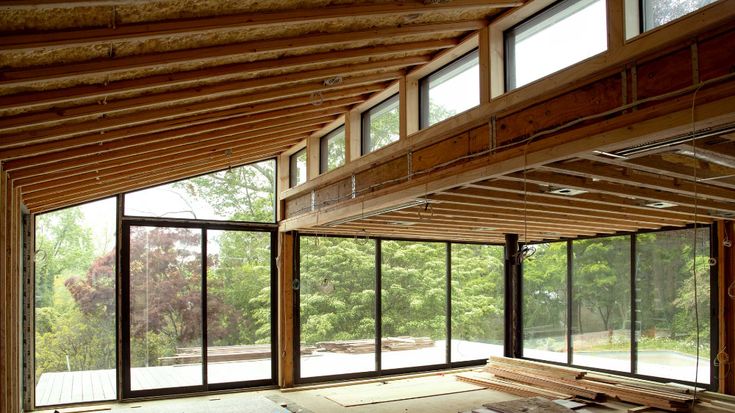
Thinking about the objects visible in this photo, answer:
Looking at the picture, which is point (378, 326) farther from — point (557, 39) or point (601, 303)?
point (557, 39)

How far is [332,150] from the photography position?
8945 millimetres

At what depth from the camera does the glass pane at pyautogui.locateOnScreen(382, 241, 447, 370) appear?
452 inches

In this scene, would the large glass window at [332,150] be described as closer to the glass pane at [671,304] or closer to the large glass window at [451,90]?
the large glass window at [451,90]

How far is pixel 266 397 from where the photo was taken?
906cm

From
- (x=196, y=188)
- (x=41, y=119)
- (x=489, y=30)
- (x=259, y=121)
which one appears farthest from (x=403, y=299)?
(x=41, y=119)

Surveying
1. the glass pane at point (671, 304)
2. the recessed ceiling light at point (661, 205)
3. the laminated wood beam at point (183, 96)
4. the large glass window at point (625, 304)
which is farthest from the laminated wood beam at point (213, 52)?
the glass pane at point (671, 304)

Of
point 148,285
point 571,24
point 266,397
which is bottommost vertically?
point 266,397

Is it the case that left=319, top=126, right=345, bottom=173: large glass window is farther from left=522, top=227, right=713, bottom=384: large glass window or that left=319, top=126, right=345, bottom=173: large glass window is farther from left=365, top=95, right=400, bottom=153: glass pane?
left=522, top=227, right=713, bottom=384: large glass window

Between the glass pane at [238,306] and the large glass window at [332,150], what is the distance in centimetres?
205

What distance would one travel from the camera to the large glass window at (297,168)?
32.7 ft

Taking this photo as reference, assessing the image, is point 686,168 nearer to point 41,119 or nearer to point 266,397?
point 41,119

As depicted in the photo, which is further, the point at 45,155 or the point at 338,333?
the point at 338,333

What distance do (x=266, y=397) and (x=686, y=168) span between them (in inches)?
274

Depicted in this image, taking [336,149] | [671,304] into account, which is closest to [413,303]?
[336,149]
